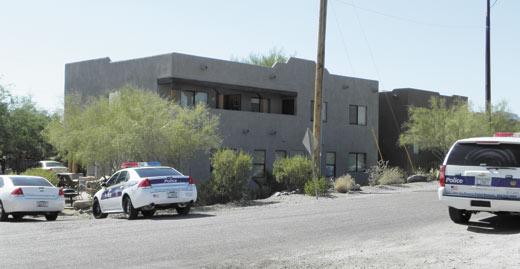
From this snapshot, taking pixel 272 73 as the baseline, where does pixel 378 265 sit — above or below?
below

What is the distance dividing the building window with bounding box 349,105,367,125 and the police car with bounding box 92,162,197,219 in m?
19.9

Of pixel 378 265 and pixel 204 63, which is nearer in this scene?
pixel 378 265

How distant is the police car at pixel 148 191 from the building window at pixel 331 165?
17.4m

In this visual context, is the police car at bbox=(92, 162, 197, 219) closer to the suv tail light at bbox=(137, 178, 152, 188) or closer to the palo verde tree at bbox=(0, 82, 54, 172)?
the suv tail light at bbox=(137, 178, 152, 188)

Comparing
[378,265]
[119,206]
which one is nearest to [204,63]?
[119,206]

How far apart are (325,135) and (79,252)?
24588mm

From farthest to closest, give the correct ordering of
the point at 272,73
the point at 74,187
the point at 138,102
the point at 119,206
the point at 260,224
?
the point at 272,73
the point at 74,187
the point at 138,102
the point at 119,206
the point at 260,224

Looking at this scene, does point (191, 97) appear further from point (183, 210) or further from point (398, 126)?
point (398, 126)

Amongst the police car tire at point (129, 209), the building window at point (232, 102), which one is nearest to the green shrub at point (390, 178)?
the building window at point (232, 102)

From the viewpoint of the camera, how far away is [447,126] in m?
33.0

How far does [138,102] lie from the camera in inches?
898

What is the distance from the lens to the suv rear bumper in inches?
463

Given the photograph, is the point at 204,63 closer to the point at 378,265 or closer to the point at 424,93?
the point at 424,93

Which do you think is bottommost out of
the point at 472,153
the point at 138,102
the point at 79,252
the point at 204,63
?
the point at 79,252
